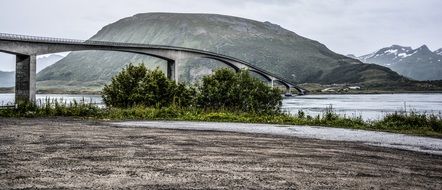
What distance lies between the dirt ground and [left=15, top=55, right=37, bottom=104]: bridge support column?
5685cm

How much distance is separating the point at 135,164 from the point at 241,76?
44601mm

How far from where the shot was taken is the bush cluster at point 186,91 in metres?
44.4

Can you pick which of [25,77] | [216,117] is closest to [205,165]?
[216,117]

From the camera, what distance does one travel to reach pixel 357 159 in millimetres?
9156

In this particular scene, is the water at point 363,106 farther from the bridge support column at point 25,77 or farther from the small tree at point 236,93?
the small tree at point 236,93

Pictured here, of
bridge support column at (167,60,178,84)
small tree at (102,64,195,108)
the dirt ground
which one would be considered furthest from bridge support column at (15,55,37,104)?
the dirt ground

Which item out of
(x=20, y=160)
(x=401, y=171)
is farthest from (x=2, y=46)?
(x=401, y=171)

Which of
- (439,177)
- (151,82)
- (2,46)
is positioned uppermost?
(2,46)

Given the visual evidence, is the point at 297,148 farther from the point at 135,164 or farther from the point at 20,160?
the point at 20,160

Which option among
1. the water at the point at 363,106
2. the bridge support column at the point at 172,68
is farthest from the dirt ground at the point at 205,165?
the bridge support column at the point at 172,68

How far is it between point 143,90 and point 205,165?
1462 inches

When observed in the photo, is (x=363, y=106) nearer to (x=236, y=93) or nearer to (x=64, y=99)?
(x=236, y=93)

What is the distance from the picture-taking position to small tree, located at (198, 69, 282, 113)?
4794 cm

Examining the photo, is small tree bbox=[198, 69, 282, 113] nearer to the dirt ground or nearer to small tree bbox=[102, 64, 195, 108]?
small tree bbox=[102, 64, 195, 108]
